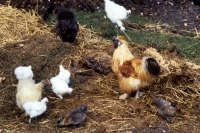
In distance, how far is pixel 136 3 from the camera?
1127 centimetres

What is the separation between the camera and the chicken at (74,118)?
18.7ft

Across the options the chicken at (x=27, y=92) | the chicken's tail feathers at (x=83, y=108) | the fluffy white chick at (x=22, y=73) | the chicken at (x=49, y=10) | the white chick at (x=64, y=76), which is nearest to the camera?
the chicken's tail feathers at (x=83, y=108)

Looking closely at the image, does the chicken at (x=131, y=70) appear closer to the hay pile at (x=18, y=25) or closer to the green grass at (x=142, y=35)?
the green grass at (x=142, y=35)

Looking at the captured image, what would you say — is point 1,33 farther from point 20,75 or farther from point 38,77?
point 20,75

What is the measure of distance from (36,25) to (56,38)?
3.67ft

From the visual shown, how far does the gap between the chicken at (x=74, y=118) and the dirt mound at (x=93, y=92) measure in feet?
0.29

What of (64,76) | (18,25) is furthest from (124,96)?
(18,25)

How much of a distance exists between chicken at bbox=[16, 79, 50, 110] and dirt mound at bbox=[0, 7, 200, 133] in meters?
0.24

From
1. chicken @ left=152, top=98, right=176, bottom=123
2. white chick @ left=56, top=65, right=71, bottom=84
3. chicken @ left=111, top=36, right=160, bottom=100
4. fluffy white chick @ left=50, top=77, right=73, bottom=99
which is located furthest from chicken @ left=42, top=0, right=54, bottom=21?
chicken @ left=152, top=98, right=176, bottom=123

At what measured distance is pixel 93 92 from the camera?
22.0ft

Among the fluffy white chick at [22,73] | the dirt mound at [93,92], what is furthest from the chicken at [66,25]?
the fluffy white chick at [22,73]

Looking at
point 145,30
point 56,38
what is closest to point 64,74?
point 56,38

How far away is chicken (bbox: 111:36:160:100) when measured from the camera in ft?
20.6

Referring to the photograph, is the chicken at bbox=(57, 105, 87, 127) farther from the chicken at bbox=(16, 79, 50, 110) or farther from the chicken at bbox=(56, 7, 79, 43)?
the chicken at bbox=(56, 7, 79, 43)
